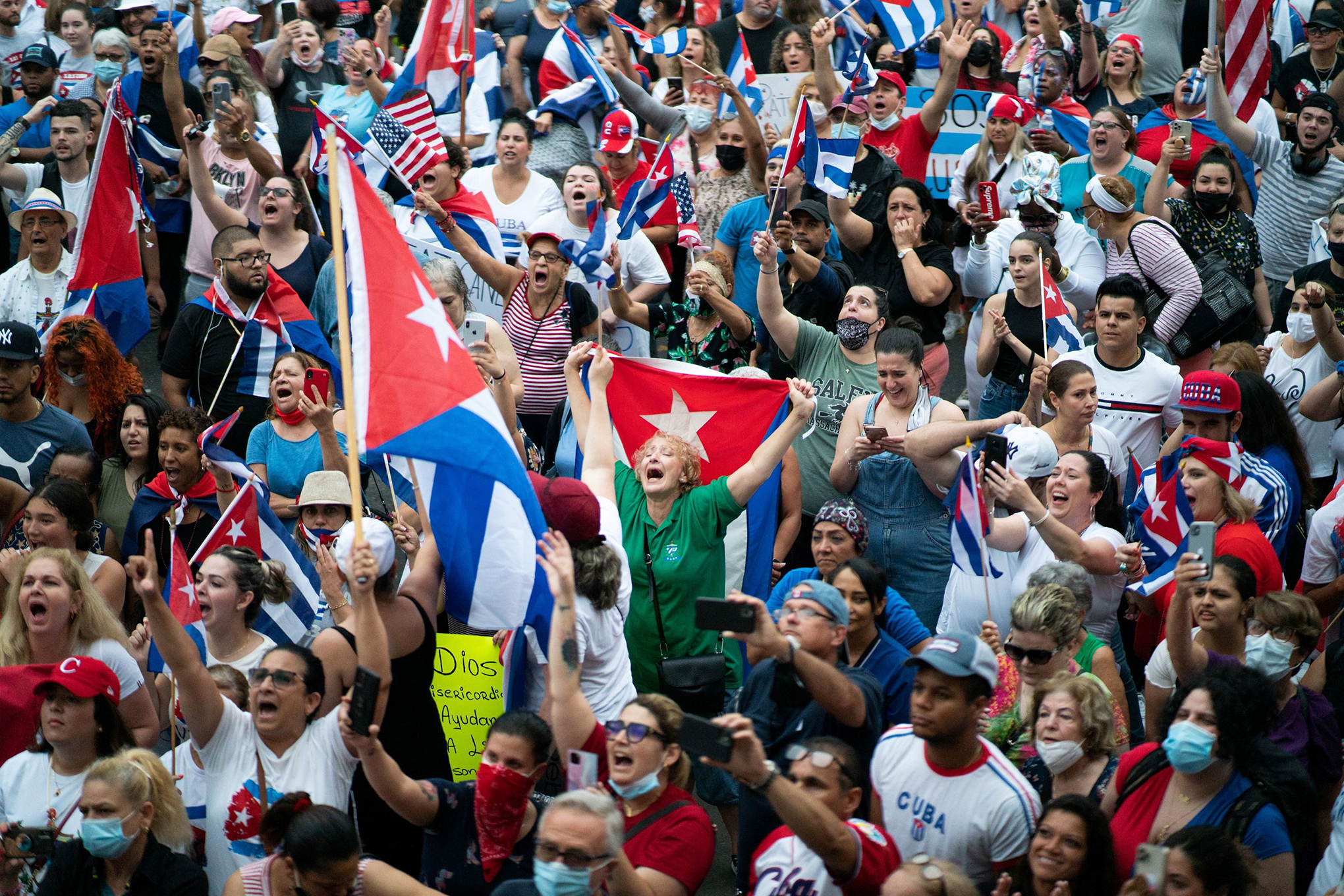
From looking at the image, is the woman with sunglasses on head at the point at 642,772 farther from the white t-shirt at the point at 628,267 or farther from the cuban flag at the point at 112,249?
the cuban flag at the point at 112,249

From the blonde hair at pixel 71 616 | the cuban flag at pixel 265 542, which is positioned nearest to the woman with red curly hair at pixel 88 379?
the cuban flag at pixel 265 542

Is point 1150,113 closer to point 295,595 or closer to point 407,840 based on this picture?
point 295,595

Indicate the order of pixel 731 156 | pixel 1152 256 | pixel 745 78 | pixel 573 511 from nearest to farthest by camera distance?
pixel 573 511, pixel 1152 256, pixel 731 156, pixel 745 78

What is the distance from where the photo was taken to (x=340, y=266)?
4.75 metres

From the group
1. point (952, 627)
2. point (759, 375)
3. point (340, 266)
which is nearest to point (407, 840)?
point (340, 266)

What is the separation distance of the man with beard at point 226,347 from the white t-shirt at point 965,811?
4551mm

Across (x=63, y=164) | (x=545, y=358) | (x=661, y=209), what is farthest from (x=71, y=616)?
(x=63, y=164)

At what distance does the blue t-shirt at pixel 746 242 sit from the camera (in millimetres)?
8445

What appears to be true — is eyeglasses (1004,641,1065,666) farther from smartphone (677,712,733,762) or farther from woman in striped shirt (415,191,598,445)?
woman in striped shirt (415,191,598,445)

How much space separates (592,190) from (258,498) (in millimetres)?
2965

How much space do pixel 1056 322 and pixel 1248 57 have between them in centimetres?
329

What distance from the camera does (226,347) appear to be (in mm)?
7887

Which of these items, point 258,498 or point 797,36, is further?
point 797,36

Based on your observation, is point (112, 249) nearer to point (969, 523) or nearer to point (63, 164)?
point (63, 164)
